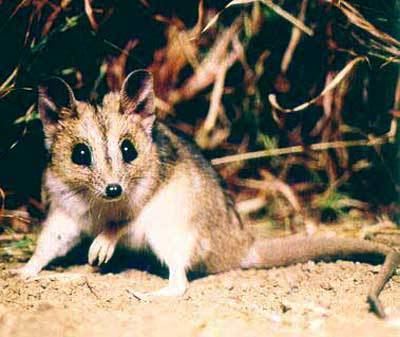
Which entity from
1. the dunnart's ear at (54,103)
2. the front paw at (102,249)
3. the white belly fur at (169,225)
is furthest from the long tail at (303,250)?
the dunnart's ear at (54,103)

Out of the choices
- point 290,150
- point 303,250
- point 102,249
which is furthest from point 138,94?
point 290,150

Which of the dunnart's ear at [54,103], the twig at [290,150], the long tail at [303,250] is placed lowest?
the long tail at [303,250]

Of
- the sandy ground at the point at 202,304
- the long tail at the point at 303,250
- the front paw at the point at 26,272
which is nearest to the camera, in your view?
the sandy ground at the point at 202,304

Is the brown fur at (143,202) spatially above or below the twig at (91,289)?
above

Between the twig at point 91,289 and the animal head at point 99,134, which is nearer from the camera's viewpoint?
the twig at point 91,289

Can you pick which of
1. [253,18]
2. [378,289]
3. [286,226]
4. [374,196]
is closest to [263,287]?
[378,289]

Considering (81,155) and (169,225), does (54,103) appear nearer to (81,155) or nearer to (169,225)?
(81,155)

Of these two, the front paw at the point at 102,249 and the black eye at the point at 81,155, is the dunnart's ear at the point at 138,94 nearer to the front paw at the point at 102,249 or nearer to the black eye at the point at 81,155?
the black eye at the point at 81,155

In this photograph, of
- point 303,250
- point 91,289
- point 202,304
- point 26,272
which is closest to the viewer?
point 202,304
